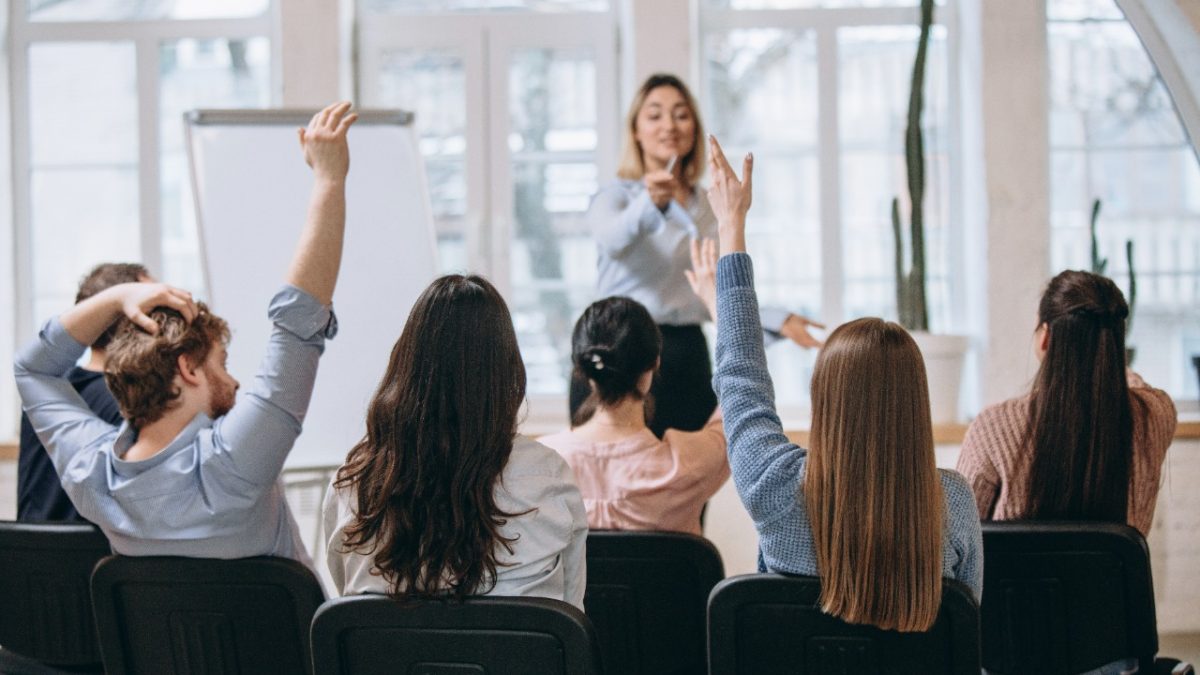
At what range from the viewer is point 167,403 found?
190 cm

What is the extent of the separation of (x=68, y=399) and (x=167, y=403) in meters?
0.27

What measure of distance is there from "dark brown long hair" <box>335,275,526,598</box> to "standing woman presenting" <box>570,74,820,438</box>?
155cm

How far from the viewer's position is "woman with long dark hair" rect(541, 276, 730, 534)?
2.21 meters

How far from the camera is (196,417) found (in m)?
1.91

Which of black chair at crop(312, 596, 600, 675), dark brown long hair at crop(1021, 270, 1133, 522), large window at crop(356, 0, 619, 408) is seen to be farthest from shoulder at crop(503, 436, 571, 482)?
large window at crop(356, 0, 619, 408)

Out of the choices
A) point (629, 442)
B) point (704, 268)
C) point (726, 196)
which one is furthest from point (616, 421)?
point (726, 196)

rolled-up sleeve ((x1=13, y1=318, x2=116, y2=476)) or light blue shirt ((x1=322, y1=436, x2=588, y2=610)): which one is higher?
rolled-up sleeve ((x1=13, y1=318, x2=116, y2=476))

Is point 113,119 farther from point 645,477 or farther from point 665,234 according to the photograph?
point 645,477

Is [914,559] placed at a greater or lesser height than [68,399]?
lesser

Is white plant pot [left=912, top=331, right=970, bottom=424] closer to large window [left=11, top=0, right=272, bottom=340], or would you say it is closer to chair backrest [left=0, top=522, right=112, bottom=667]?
large window [left=11, top=0, right=272, bottom=340]

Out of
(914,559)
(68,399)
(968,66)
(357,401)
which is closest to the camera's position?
(914,559)

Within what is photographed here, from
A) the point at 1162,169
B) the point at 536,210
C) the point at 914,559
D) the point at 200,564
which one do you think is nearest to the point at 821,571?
the point at 914,559

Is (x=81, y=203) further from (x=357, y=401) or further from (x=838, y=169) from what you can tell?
(x=838, y=169)

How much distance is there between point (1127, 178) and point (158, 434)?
3990 mm
